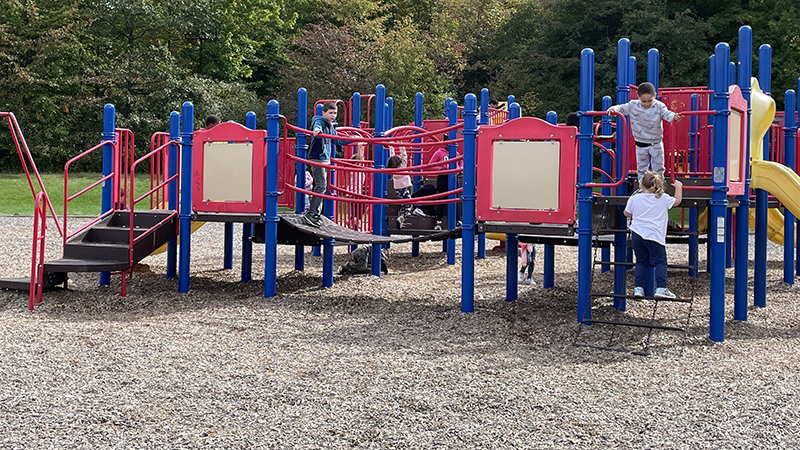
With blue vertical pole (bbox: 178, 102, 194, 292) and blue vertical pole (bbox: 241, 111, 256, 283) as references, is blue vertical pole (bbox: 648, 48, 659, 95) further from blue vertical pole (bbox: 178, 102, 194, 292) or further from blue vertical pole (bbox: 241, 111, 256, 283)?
blue vertical pole (bbox: 178, 102, 194, 292)

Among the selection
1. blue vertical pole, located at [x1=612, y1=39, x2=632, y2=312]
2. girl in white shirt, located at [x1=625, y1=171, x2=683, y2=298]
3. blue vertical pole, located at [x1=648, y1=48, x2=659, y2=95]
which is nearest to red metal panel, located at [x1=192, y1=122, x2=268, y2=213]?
blue vertical pole, located at [x1=612, y1=39, x2=632, y2=312]

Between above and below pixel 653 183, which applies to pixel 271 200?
below

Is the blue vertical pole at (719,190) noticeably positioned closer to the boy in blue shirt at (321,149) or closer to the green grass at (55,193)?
the boy in blue shirt at (321,149)

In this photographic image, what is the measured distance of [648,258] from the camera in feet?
24.9

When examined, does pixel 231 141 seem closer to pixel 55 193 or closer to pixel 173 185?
pixel 173 185

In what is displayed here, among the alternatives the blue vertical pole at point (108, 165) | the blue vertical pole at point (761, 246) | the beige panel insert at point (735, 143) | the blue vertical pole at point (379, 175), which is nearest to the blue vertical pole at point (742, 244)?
the beige panel insert at point (735, 143)

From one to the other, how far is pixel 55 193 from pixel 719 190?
24241mm

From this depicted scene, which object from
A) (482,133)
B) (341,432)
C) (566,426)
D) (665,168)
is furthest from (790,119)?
(341,432)

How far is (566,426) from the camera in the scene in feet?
15.1

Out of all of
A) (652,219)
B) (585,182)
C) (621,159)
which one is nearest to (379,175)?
(621,159)

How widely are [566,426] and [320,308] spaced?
439 cm

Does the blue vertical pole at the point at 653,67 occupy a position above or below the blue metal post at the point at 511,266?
above

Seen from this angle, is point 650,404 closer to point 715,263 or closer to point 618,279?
point 715,263

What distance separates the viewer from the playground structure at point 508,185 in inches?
298
